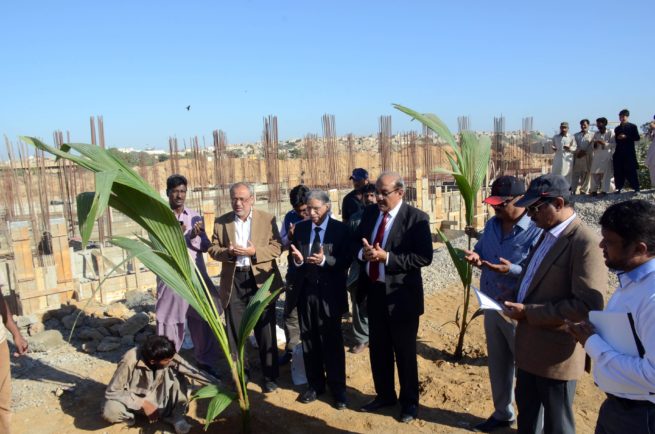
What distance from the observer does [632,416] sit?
1687mm

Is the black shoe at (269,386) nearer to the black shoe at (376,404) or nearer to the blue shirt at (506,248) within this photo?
the black shoe at (376,404)

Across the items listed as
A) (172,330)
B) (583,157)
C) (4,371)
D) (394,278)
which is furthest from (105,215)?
(583,157)

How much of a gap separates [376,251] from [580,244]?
1207 millimetres

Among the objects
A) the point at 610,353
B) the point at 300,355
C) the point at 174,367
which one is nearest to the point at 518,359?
the point at 610,353

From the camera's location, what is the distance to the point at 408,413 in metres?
3.27

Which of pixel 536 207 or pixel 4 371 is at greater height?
pixel 536 207

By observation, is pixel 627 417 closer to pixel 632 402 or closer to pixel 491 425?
pixel 632 402

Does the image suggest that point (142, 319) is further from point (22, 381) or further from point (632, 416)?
point (632, 416)

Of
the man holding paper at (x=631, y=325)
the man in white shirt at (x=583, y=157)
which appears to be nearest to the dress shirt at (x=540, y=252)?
the man holding paper at (x=631, y=325)

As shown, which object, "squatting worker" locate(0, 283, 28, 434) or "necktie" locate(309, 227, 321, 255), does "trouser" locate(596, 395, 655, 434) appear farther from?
"squatting worker" locate(0, 283, 28, 434)

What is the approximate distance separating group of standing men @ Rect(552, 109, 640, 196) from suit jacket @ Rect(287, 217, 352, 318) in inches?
261

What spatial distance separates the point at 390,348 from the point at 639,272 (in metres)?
2.00

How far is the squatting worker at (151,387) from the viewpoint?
329 cm

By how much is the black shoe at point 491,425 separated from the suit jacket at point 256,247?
1.75 meters
